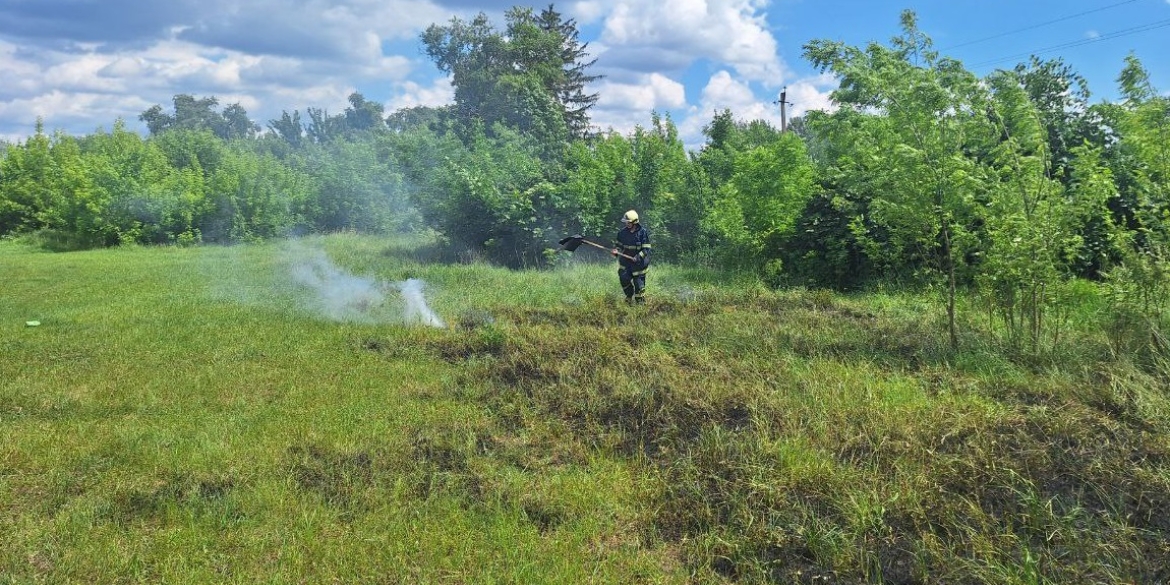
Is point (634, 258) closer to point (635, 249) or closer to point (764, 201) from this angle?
point (635, 249)

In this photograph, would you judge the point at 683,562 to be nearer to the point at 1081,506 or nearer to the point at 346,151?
the point at 1081,506

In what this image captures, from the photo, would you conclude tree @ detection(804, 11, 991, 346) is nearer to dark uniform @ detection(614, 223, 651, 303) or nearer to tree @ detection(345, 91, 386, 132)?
dark uniform @ detection(614, 223, 651, 303)

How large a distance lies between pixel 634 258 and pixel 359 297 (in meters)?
4.39

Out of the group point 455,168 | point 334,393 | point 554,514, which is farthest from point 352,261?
point 554,514

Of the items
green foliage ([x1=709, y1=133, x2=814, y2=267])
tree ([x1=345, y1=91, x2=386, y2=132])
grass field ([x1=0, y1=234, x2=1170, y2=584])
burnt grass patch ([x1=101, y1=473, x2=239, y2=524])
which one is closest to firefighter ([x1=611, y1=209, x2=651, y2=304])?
grass field ([x1=0, y1=234, x2=1170, y2=584])

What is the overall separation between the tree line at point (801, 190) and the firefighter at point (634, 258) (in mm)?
2885

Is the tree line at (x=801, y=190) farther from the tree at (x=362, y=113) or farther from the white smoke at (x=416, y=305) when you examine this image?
the tree at (x=362, y=113)

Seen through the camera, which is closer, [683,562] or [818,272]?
[683,562]

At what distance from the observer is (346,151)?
27906mm

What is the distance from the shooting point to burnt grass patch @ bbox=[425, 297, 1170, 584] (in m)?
3.39

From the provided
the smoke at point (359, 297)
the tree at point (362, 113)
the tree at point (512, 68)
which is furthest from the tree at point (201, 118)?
the smoke at point (359, 297)

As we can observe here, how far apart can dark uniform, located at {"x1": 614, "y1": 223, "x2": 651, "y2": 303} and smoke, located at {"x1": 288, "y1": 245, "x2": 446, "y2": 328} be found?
293cm

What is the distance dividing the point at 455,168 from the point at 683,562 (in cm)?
1360

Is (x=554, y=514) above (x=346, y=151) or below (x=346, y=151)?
below
